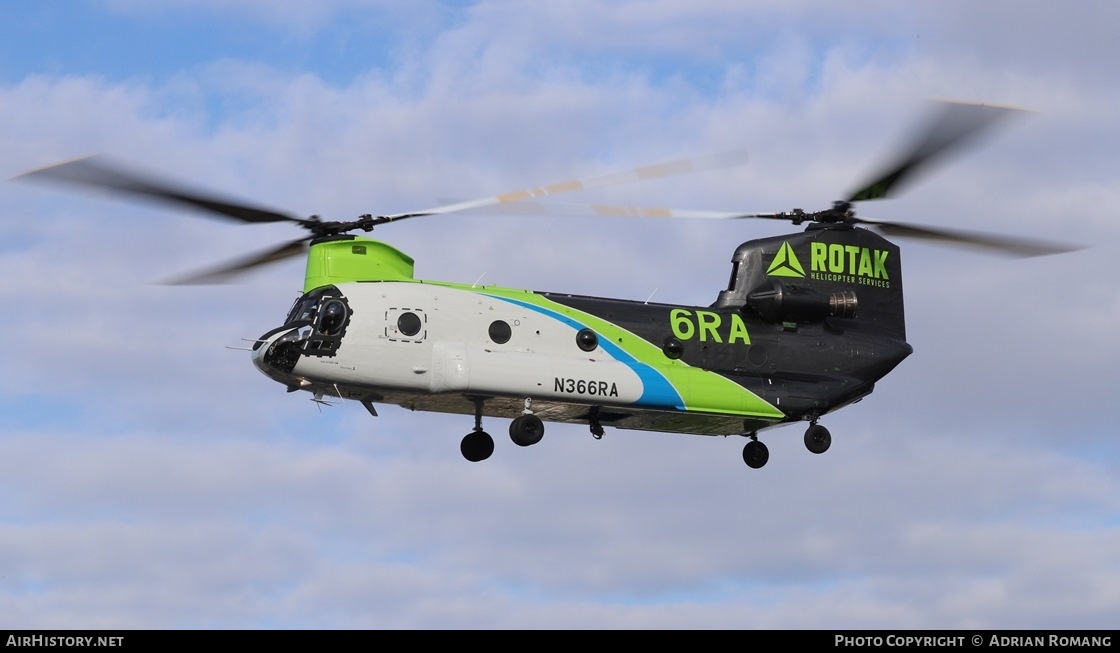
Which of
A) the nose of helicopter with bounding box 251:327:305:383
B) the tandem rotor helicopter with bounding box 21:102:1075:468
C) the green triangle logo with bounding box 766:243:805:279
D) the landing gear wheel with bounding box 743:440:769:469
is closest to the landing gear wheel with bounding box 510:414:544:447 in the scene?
the tandem rotor helicopter with bounding box 21:102:1075:468

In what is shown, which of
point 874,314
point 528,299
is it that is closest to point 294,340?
point 528,299

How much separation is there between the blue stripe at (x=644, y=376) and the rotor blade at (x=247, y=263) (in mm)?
4731

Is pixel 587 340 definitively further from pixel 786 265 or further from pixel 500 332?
pixel 786 265

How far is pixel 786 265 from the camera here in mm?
41312

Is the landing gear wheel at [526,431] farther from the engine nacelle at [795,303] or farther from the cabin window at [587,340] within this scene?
the engine nacelle at [795,303]

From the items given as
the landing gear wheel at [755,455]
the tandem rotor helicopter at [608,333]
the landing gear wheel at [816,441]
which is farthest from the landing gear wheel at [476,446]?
the landing gear wheel at [816,441]

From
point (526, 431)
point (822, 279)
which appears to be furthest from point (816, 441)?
point (526, 431)

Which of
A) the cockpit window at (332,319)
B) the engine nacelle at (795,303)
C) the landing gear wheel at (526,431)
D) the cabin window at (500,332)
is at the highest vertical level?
the engine nacelle at (795,303)

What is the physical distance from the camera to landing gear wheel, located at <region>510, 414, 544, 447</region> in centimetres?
3734

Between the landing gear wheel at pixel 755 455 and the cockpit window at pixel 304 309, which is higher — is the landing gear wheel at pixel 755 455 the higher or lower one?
the lower one

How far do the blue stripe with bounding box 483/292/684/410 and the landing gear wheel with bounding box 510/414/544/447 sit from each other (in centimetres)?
231

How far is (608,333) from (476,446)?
3.88m

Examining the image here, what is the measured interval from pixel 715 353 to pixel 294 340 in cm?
967

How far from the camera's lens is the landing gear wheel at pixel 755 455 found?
40.7 meters
